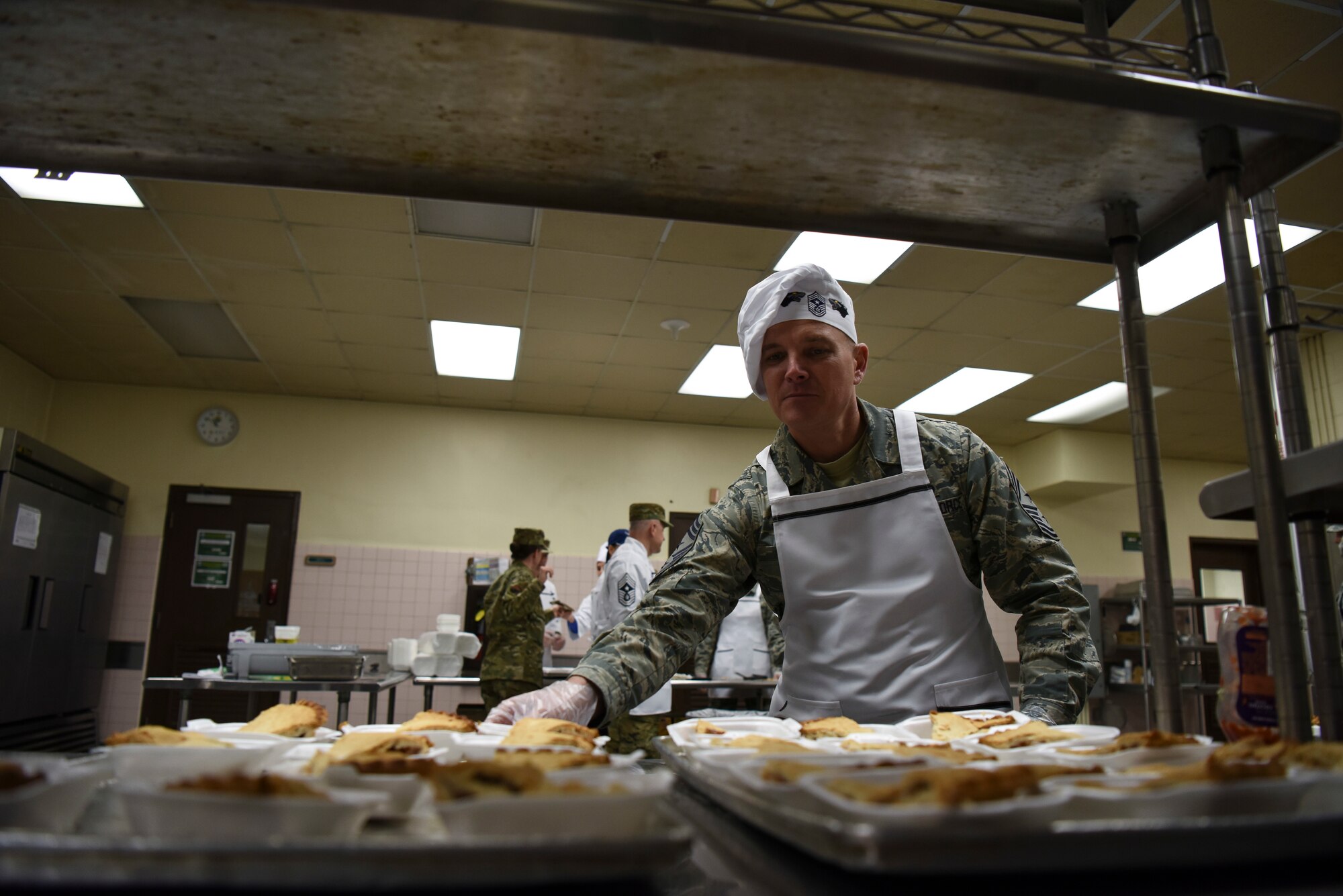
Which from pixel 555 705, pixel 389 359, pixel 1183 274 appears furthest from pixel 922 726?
pixel 389 359

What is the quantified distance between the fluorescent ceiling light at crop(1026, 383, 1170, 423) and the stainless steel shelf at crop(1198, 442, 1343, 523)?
6612 mm

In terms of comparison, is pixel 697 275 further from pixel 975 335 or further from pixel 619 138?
pixel 619 138

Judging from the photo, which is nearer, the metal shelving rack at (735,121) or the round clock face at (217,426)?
the metal shelving rack at (735,121)

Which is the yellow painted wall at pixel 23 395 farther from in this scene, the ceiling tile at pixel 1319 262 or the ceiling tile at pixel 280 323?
the ceiling tile at pixel 1319 262

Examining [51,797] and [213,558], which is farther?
[213,558]

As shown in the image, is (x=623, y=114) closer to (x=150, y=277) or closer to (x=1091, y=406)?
(x=150, y=277)

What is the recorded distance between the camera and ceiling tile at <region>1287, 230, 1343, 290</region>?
4.78 m

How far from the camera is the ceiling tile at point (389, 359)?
6590mm

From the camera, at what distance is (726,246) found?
4.81m

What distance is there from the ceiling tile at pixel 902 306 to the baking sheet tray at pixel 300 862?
5162 mm

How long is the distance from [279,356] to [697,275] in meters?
→ 3.64

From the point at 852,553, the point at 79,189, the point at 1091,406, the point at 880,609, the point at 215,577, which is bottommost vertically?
the point at 880,609

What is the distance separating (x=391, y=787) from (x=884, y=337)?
19.3ft

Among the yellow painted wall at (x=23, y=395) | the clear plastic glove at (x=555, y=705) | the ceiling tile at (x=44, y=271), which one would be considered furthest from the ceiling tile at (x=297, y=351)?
the clear plastic glove at (x=555, y=705)
